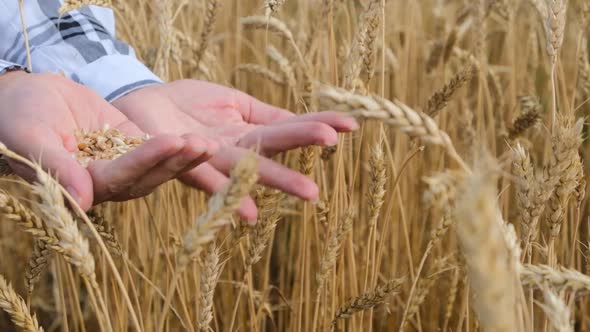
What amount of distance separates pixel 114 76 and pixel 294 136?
1.98 feet

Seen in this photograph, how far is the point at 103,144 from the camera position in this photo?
3.43 feet

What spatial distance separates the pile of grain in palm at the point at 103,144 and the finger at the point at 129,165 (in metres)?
0.10

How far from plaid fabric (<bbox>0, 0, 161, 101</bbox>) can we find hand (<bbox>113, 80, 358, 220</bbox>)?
130 mm

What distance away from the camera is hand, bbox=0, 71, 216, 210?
0.80 meters

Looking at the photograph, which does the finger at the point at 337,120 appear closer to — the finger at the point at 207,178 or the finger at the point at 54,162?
the finger at the point at 207,178

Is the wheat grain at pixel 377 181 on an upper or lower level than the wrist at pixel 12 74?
lower

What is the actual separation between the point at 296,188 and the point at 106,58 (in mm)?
730

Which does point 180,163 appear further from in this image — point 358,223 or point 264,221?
point 358,223

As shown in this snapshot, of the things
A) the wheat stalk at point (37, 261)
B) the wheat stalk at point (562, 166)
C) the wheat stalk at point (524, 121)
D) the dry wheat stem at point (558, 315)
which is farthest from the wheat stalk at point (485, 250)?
the wheat stalk at point (524, 121)

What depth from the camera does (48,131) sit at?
935 mm

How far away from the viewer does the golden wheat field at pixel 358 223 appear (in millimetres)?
594

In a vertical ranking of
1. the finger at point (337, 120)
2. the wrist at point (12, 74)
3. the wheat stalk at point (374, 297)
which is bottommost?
the wheat stalk at point (374, 297)

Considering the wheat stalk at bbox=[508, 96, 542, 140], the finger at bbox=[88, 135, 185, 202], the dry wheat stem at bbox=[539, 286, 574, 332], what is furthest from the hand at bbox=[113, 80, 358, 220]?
the wheat stalk at bbox=[508, 96, 542, 140]

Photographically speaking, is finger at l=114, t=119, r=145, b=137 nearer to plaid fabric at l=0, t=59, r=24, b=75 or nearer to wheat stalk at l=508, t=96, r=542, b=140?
plaid fabric at l=0, t=59, r=24, b=75
